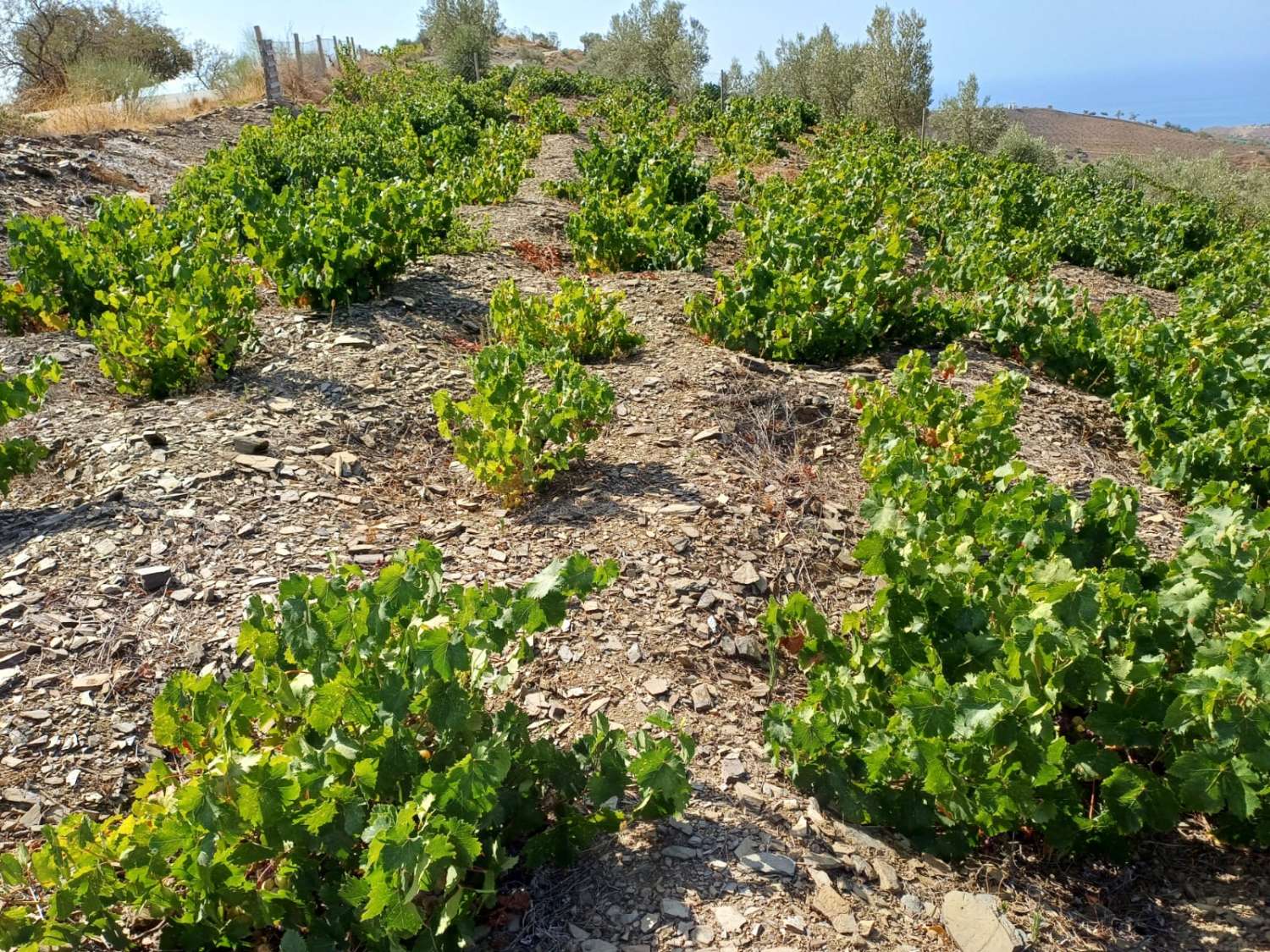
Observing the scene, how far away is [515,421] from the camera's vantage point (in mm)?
4328

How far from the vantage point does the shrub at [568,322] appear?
6.12m

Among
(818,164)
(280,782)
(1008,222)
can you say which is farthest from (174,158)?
(280,782)

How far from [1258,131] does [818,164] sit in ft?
514

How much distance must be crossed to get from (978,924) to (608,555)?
6.88 ft

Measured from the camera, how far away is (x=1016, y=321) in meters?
7.12

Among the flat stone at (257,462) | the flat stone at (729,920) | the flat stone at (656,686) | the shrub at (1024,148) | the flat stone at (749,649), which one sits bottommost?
the flat stone at (729,920)

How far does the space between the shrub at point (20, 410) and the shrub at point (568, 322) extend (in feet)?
9.20

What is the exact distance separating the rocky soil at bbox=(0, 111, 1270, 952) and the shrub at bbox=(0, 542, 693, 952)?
29cm

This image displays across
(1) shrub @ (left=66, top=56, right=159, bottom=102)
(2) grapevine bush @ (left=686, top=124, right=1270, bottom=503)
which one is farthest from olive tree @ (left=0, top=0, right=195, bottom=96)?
(2) grapevine bush @ (left=686, top=124, right=1270, bottom=503)

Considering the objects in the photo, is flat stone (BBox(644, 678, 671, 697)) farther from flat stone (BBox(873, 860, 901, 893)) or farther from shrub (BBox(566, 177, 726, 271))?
shrub (BBox(566, 177, 726, 271))

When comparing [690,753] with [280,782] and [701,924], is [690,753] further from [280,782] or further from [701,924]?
[280,782]

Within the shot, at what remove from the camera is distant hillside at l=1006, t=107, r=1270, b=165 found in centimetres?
4891

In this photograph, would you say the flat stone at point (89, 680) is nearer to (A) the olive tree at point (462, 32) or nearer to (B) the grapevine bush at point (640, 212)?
(B) the grapevine bush at point (640, 212)

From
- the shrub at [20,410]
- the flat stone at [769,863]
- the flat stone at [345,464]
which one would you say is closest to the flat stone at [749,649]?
the flat stone at [769,863]
